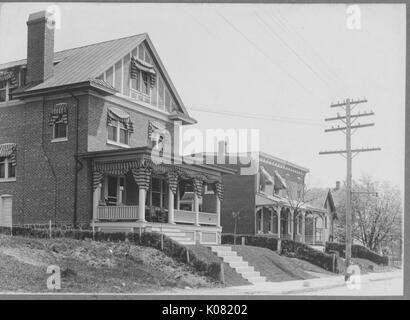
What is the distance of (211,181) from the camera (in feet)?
95.1

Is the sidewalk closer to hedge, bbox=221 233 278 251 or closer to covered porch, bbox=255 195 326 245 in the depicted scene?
hedge, bbox=221 233 278 251

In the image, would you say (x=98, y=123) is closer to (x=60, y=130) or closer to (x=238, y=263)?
(x=60, y=130)

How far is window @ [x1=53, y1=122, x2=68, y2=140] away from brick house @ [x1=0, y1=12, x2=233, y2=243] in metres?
0.04

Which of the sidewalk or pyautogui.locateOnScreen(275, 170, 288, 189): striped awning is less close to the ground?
pyautogui.locateOnScreen(275, 170, 288, 189): striped awning

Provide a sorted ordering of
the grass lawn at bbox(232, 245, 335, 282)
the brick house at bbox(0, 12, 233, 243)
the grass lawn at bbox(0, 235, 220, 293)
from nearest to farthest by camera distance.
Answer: the grass lawn at bbox(0, 235, 220, 293), the brick house at bbox(0, 12, 233, 243), the grass lawn at bbox(232, 245, 335, 282)

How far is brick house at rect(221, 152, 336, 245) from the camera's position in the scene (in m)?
37.4

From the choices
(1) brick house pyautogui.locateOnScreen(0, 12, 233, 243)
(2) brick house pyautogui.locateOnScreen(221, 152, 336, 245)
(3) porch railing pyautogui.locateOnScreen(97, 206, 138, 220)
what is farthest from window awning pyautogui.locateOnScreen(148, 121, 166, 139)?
(2) brick house pyautogui.locateOnScreen(221, 152, 336, 245)

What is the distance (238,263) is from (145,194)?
4581 mm

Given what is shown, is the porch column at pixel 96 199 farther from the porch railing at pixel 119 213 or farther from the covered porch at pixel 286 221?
the covered porch at pixel 286 221

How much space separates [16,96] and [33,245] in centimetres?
823

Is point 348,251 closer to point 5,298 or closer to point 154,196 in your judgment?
point 154,196

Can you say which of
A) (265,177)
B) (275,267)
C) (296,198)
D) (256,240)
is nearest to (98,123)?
(275,267)
